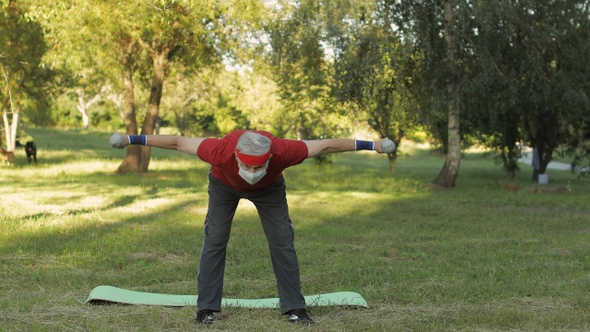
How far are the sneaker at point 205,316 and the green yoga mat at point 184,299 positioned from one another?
1.98ft

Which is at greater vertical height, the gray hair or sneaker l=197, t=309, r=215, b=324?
the gray hair

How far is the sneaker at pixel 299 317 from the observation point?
653 cm

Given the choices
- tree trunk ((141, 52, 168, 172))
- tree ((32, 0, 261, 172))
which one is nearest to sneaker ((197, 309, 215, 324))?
tree ((32, 0, 261, 172))

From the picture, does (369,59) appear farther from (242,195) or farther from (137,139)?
(137,139)

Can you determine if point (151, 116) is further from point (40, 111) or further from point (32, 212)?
point (32, 212)

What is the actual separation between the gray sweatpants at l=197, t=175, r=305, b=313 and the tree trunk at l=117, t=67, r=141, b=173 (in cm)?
1945

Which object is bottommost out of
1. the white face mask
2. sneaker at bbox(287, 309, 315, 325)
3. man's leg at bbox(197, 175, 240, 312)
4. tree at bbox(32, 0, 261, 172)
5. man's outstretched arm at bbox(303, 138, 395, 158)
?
sneaker at bbox(287, 309, 315, 325)

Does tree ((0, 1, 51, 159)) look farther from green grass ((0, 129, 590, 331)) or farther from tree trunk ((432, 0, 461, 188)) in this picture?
tree trunk ((432, 0, 461, 188))

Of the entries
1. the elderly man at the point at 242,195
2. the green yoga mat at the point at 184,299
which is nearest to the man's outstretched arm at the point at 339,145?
the elderly man at the point at 242,195

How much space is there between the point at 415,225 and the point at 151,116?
45.4 feet

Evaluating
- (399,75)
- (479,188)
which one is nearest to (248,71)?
(399,75)

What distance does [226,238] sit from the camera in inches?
262

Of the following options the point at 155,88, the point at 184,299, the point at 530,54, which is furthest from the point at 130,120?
the point at 184,299

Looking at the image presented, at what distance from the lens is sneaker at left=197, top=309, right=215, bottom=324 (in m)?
6.49
